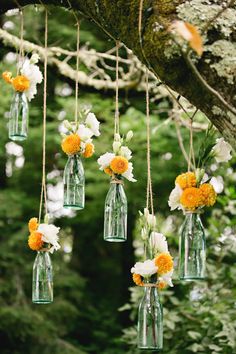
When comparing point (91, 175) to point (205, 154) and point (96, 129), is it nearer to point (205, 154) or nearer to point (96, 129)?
point (96, 129)

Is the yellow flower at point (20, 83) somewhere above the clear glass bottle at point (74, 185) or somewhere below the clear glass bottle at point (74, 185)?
above

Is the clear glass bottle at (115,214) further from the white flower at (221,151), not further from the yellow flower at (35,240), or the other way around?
the white flower at (221,151)

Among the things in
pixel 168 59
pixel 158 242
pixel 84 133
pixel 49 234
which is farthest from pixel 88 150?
pixel 168 59

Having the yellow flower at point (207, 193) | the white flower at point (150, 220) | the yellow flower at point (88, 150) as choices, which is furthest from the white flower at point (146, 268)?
the yellow flower at point (88, 150)

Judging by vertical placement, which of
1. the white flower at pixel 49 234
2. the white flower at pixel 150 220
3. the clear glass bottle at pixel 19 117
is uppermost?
the clear glass bottle at pixel 19 117

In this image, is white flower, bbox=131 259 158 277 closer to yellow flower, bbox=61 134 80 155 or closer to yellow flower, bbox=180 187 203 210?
yellow flower, bbox=180 187 203 210

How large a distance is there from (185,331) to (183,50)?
2.70 m

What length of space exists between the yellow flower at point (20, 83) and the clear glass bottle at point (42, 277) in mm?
538

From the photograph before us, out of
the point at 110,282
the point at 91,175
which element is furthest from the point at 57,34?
the point at 110,282

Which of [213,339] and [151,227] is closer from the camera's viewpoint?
[151,227]

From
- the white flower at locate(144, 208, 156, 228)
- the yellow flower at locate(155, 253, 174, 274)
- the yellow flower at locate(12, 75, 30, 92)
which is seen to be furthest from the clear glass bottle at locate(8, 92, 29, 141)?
the yellow flower at locate(155, 253, 174, 274)

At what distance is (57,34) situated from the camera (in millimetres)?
5781

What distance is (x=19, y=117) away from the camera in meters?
2.15

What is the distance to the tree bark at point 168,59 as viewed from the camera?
55.0 inches
